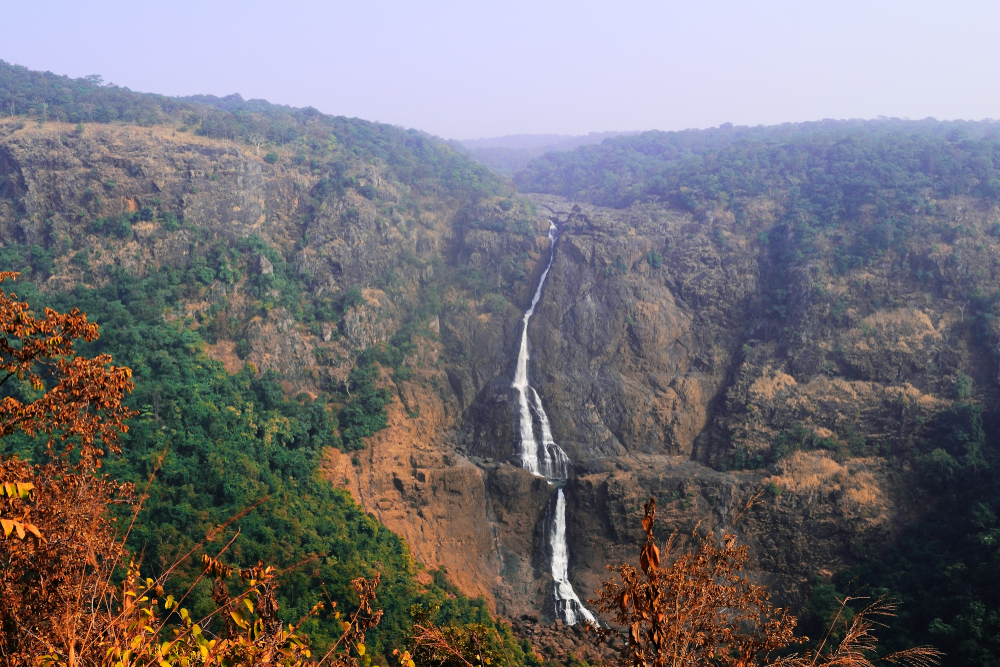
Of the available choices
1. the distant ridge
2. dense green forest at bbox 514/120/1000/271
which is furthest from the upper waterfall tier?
the distant ridge

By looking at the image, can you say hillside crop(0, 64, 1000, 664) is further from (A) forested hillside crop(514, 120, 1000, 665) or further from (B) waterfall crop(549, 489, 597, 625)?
(B) waterfall crop(549, 489, 597, 625)

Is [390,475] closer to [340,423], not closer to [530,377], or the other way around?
[340,423]

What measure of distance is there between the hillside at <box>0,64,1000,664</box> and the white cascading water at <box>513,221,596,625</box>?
0.36 metres

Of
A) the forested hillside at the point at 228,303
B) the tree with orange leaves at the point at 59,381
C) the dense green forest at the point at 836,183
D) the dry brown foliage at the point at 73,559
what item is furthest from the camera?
the dense green forest at the point at 836,183

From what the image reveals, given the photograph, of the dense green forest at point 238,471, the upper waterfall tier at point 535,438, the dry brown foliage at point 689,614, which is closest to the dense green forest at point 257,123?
the dense green forest at point 238,471

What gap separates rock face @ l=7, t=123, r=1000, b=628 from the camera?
74.9 feet

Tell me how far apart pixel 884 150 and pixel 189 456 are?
38318 millimetres

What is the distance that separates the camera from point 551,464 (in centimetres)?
2605

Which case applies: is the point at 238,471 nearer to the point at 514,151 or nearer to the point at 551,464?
the point at 551,464

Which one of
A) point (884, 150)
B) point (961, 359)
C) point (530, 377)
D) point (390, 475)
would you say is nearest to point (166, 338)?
point (390, 475)

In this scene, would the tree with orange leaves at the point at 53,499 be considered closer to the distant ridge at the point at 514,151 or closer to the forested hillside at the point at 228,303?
the forested hillside at the point at 228,303

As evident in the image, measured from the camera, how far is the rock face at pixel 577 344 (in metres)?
22.8

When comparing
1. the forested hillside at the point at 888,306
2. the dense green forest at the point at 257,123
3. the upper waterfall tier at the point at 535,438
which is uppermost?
the dense green forest at the point at 257,123

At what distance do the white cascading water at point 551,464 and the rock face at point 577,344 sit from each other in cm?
42
